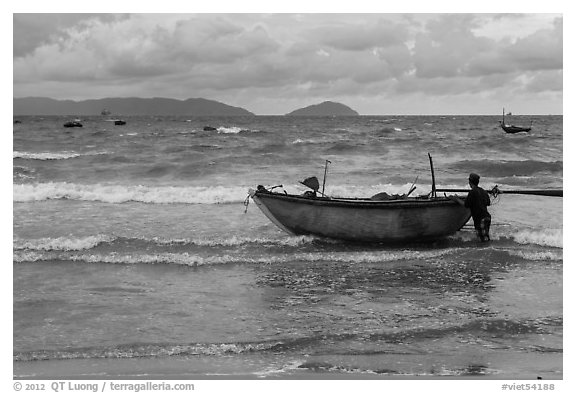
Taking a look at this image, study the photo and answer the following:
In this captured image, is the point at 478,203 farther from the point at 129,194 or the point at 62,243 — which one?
the point at 129,194

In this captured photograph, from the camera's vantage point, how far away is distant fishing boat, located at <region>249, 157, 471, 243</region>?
10.7 meters

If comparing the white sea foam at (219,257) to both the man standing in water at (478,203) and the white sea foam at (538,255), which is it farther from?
the white sea foam at (538,255)

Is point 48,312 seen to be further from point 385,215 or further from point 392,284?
point 385,215

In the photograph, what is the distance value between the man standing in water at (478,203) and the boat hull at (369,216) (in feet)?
0.86

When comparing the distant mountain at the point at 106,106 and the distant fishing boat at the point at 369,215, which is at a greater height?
the distant mountain at the point at 106,106

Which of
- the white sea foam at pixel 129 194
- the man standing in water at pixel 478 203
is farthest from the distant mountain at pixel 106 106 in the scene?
the man standing in water at pixel 478 203

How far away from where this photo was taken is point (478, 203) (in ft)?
35.0

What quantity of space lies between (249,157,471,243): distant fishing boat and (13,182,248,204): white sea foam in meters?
5.32

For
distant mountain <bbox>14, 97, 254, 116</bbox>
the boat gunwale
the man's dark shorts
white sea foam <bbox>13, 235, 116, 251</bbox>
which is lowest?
white sea foam <bbox>13, 235, 116, 251</bbox>

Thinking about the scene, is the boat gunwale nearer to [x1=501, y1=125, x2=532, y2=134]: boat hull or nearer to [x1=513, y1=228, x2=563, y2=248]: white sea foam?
[x1=513, y1=228, x2=563, y2=248]: white sea foam

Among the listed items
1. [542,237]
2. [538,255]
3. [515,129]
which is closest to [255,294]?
[538,255]

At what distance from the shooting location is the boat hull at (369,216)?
10695mm

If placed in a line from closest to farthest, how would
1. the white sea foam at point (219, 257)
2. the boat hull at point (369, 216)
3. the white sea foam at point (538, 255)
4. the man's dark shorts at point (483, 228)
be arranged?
the white sea foam at point (219, 257), the white sea foam at point (538, 255), the boat hull at point (369, 216), the man's dark shorts at point (483, 228)

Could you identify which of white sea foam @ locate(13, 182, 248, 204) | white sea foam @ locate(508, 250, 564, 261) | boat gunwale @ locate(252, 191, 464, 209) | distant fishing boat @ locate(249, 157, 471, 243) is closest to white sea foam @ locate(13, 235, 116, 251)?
distant fishing boat @ locate(249, 157, 471, 243)
